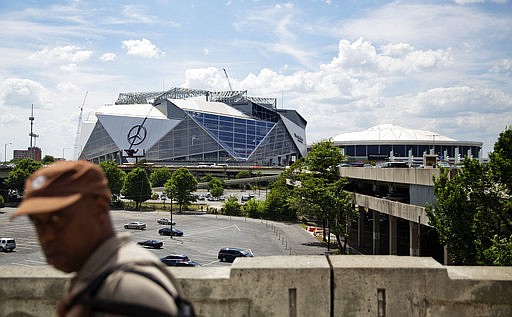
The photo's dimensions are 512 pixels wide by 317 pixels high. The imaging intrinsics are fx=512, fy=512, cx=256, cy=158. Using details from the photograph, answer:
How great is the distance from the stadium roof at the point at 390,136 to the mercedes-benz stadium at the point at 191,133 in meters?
26.3

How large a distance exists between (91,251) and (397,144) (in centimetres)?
14944

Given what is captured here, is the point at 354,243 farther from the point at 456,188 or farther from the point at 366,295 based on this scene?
the point at 366,295

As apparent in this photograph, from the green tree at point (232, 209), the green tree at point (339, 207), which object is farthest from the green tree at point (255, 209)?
the green tree at point (339, 207)

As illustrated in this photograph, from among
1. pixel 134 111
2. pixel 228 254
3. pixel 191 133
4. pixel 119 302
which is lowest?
pixel 228 254

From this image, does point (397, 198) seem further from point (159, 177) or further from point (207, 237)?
point (159, 177)

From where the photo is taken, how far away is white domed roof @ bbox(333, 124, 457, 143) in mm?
147000

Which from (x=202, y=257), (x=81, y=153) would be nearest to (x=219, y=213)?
(x=202, y=257)

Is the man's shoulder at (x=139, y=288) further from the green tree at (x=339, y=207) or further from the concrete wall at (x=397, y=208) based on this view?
the green tree at (x=339, y=207)

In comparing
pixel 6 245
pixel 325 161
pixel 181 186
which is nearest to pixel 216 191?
pixel 181 186

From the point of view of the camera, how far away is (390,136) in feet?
493

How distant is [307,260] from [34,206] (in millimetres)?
3537

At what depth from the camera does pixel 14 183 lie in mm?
89188

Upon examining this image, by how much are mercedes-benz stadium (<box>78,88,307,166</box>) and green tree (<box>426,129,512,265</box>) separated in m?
146

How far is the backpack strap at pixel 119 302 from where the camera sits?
1856mm
